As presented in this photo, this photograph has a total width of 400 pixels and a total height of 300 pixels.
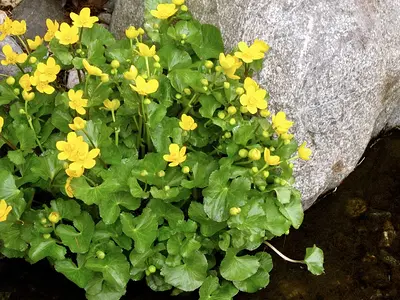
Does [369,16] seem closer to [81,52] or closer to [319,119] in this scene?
[319,119]

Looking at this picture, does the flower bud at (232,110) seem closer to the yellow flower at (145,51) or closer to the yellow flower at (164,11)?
the yellow flower at (145,51)

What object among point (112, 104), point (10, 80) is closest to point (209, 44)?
point (112, 104)

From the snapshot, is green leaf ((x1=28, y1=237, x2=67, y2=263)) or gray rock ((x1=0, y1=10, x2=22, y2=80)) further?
gray rock ((x1=0, y1=10, x2=22, y2=80))


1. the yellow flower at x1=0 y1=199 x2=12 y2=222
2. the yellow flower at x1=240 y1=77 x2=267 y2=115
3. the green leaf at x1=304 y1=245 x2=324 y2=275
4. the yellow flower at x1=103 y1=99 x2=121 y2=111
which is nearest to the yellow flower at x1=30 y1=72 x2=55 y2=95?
the yellow flower at x1=103 y1=99 x2=121 y2=111

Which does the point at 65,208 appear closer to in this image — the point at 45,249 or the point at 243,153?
the point at 45,249

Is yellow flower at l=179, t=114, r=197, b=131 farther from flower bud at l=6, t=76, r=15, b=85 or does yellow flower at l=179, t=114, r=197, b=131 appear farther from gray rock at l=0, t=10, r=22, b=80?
gray rock at l=0, t=10, r=22, b=80

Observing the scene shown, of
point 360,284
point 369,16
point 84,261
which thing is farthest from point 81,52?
point 360,284

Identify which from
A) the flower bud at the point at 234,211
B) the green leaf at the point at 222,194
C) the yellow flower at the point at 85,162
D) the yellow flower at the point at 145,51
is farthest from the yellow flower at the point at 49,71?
the flower bud at the point at 234,211
